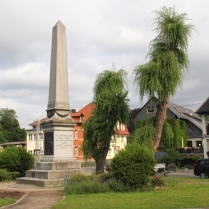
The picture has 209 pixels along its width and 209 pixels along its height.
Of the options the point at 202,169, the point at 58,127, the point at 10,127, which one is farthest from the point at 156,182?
the point at 10,127

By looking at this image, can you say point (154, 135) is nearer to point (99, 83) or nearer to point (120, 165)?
point (99, 83)

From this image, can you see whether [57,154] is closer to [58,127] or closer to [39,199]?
[58,127]

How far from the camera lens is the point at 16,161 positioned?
2736cm

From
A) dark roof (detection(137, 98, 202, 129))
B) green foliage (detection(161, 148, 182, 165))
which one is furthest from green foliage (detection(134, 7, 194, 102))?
dark roof (detection(137, 98, 202, 129))

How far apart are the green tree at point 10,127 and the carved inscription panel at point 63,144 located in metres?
84.6

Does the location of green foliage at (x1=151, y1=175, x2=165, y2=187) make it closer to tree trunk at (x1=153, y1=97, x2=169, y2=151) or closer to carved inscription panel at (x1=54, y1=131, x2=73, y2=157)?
tree trunk at (x1=153, y1=97, x2=169, y2=151)

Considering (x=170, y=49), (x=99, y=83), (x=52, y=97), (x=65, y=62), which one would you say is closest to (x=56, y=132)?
(x=52, y=97)

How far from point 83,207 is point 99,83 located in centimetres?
1473

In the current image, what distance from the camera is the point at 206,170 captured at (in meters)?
26.9

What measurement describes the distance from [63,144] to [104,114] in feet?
14.0

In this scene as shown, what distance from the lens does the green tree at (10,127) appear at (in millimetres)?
105850

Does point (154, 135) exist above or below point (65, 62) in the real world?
below

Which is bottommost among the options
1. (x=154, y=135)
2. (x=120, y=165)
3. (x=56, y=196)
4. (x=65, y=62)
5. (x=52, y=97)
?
(x=56, y=196)

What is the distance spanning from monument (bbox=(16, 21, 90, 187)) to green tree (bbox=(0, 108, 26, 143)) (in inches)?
3319
